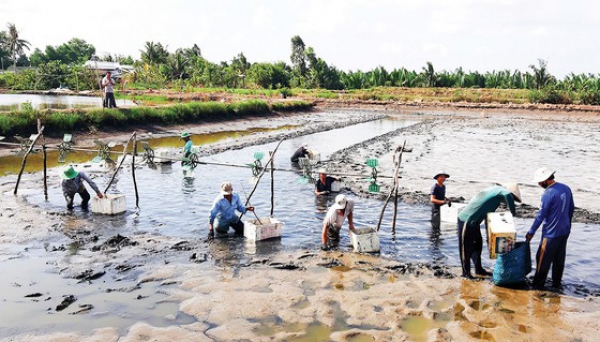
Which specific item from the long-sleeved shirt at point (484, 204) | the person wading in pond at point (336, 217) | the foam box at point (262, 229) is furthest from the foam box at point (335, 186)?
the long-sleeved shirt at point (484, 204)

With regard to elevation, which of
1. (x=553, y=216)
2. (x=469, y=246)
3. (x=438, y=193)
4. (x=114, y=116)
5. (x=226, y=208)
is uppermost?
(x=114, y=116)

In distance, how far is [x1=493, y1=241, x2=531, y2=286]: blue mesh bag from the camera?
7.27m

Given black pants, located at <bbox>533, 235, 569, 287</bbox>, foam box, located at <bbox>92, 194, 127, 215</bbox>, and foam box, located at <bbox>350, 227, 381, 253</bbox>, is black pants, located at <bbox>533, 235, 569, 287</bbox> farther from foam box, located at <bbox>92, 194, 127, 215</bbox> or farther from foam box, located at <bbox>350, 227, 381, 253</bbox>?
foam box, located at <bbox>92, 194, 127, 215</bbox>

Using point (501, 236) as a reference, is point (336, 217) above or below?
below

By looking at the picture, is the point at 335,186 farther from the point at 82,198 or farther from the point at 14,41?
the point at 14,41

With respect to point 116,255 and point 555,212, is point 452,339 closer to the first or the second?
point 555,212

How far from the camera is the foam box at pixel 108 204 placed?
37.4ft

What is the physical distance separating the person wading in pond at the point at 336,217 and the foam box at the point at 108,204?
497 centimetres

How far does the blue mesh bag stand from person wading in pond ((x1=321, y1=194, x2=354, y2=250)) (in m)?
2.62

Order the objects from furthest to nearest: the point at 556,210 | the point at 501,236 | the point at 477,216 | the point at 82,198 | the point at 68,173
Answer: the point at 82,198
the point at 68,173
the point at 477,216
the point at 501,236
the point at 556,210

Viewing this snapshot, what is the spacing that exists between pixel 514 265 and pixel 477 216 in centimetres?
84

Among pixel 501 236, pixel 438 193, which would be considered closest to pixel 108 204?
pixel 438 193

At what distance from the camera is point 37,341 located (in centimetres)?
603

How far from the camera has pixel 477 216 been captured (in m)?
7.51
